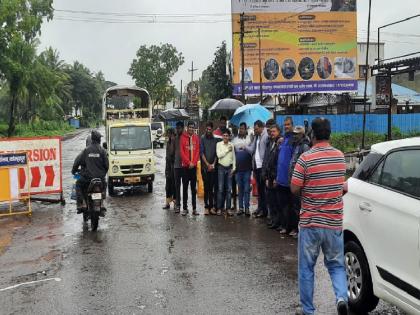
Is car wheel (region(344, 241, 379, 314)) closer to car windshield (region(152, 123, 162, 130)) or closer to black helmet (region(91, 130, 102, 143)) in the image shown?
black helmet (region(91, 130, 102, 143))

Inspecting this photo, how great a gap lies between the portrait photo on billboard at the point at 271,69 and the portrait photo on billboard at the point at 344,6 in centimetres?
501

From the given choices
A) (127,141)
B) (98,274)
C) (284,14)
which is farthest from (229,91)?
(98,274)

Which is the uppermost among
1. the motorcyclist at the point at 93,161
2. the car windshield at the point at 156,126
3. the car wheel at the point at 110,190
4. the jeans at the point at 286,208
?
the motorcyclist at the point at 93,161

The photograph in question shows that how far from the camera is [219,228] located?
372 inches

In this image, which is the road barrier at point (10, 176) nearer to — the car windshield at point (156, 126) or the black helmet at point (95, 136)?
the black helmet at point (95, 136)

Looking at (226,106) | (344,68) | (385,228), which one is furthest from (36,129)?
(385,228)

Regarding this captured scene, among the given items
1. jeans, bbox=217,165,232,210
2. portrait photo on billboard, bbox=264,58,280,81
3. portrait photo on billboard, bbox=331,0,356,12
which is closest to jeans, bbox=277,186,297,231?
jeans, bbox=217,165,232,210

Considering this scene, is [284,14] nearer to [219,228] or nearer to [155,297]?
[219,228]

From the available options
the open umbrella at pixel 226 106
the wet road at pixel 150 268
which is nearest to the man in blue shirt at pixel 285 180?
the wet road at pixel 150 268

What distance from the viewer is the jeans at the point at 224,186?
409 inches

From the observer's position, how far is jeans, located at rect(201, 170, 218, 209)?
10516 millimetres

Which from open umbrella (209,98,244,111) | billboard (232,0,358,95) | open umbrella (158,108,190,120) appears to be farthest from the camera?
open umbrella (158,108,190,120)

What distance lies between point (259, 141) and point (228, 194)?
1.32 meters

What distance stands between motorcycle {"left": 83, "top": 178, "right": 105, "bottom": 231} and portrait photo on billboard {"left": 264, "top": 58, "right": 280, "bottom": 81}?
21.9m
